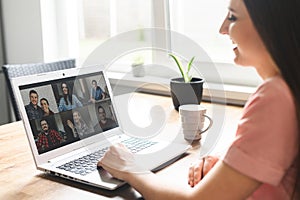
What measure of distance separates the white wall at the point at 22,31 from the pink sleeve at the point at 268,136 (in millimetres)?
2207

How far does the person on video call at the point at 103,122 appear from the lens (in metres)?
1.34

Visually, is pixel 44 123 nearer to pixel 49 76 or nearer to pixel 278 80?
pixel 49 76

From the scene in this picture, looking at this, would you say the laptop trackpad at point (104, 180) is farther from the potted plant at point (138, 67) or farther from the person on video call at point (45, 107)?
the potted plant at point (138, 67)

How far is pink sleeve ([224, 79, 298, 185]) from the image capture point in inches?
27.3

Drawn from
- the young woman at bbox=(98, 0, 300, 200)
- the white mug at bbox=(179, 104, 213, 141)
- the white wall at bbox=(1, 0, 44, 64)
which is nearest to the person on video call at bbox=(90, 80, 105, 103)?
the white mug at bbox=(179, 104, 213, 141)

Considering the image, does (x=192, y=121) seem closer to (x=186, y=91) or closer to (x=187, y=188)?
(x=186, y=91)

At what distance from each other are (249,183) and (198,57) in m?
1.59

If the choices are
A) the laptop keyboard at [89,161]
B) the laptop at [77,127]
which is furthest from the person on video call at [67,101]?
the laptop keyboard at [89,161]

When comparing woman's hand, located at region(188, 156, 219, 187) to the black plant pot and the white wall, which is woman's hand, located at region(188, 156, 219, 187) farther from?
the white wall

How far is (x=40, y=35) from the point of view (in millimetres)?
2705

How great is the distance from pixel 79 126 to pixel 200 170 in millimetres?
432

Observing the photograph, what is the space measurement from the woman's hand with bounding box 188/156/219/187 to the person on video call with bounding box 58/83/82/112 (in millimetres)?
428

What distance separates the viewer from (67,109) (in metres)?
1.24

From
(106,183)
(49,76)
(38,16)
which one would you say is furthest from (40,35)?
(106,183)
